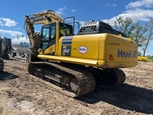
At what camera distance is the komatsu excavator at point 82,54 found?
550 centimetres

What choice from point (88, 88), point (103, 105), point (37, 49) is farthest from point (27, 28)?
point (103, 105)

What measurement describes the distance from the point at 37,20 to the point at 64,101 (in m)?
5.51

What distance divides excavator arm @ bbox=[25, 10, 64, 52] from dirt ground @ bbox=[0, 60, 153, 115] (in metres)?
2.25

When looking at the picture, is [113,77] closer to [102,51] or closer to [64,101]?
[102,51]

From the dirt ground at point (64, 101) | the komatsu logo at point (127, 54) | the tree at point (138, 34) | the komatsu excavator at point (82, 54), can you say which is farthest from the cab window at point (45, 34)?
the tree at point (138, 34)

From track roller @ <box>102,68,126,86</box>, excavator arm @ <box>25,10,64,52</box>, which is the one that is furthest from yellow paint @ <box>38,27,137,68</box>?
excavator arm @ <box>25,10,64,52</box>

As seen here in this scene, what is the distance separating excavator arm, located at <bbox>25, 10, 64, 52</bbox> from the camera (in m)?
8.78

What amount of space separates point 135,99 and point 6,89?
4.44m

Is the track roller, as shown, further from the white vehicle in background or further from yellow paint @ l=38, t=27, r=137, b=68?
the white vehicle in background

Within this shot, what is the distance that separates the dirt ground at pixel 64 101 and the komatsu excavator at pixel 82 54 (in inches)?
17.9

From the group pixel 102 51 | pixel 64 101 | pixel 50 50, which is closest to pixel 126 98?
pixel 102 51

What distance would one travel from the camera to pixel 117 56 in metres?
5.68

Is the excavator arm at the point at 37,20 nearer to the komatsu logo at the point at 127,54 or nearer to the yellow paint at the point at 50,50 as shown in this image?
the yellow paint at the point at 50,50

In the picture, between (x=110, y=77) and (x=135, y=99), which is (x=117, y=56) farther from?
(x=110, y=77)
